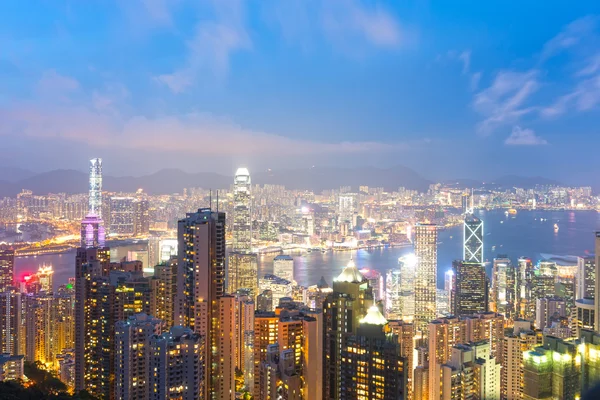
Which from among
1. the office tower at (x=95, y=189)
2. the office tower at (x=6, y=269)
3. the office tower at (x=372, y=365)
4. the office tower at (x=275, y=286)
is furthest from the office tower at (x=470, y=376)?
the office tower at (x=95, y=189)

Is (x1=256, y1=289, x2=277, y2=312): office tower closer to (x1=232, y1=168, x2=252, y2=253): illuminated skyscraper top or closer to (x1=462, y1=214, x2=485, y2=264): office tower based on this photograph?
(x1=232, y1=168, x2=252, y2=253): illuminated skyscraper top

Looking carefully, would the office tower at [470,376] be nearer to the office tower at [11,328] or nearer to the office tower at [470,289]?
the office tower at [470,289]

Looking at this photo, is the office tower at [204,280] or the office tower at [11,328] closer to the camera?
the office tower at [204,280]

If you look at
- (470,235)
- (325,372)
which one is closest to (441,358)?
(325,372)

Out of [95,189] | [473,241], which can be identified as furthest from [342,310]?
[95,189]

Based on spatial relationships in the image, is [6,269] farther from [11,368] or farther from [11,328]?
[11,368]

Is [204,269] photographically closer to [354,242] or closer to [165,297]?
[165,297]

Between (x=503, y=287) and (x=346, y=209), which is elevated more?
(x=346, y=209)

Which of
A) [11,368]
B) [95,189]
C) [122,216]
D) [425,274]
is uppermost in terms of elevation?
[95,189]

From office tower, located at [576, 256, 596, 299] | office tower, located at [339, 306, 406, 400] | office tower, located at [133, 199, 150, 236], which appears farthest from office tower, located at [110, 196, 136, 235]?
office tower, located at [339, 306, 406, 400]
